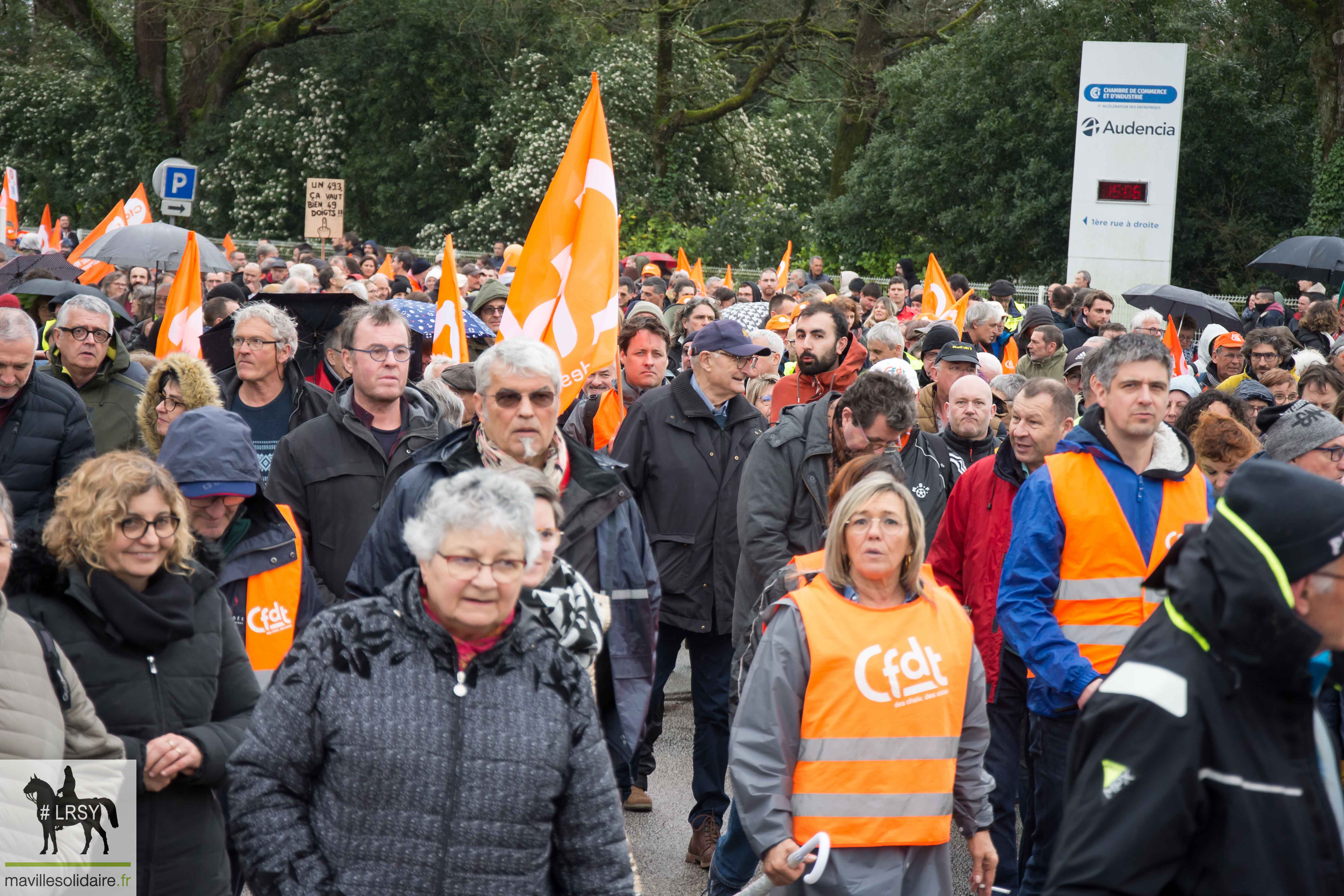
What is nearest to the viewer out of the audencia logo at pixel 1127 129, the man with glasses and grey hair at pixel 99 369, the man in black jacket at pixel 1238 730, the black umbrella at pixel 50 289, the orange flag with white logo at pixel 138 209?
the man in black jacket at pixel 1238 730

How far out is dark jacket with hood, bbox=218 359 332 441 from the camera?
6184 mm

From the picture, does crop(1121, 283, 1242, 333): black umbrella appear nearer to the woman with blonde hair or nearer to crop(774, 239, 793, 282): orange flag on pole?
crop(774, 239, 793, 282): orange flag on pole

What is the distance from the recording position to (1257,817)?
220 cm

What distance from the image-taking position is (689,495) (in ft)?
20.3

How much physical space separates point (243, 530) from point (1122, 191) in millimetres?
20392

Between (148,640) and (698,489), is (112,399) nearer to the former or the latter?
(698,489)

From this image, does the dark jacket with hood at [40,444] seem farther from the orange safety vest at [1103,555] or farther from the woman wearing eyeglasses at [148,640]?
the orange safety vest at [1103,555]

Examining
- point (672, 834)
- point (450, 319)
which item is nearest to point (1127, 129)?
point (450, 319)

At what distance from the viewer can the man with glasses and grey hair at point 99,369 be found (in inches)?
259

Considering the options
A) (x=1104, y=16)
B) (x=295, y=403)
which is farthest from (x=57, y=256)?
(x=1104, y=16)

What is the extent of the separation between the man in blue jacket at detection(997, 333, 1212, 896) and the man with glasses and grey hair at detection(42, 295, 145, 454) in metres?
4.10

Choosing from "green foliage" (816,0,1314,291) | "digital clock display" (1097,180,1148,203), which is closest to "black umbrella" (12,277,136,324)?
"digital clock display" (1097,180,1148,203)

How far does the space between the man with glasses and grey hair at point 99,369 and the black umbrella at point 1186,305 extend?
10.6 m

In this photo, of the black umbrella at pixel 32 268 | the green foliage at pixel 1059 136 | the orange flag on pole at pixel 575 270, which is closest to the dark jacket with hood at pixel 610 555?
the orange flag on pole at pixel 575 270
